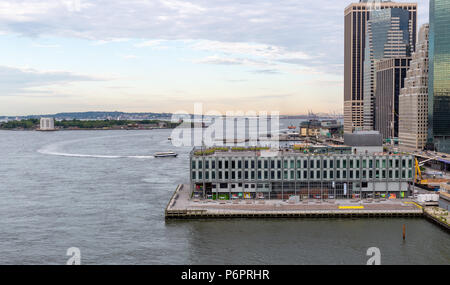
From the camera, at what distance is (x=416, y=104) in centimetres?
16712

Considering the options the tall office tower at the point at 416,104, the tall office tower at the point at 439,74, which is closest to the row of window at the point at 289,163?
the tall office tower at the point at 439,74

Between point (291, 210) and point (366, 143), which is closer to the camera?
point (291, 210)

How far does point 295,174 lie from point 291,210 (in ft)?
26.2

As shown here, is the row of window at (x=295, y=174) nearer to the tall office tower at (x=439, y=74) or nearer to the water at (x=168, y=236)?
the water at (x=168, y=236)

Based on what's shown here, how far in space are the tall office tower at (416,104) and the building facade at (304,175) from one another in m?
103

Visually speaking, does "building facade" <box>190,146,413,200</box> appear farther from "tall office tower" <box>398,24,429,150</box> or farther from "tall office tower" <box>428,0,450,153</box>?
"tall office tower" <box>398,24,429,150</box>

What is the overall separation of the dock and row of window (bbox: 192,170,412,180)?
433 cm

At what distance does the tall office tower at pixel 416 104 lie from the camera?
165875mm

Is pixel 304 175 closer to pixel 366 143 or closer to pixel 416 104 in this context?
pixel 366 143

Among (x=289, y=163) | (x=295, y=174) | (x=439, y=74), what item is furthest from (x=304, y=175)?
(x=439, y=74)

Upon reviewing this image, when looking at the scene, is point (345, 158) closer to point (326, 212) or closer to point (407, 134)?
point (326, 212)

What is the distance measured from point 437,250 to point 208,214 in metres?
28.3

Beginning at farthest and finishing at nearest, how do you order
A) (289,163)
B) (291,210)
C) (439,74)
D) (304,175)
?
1. (439,74)
2. (304,175)
3. (289,163)
4. (291,210)
